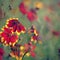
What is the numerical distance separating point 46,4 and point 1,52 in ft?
1.62

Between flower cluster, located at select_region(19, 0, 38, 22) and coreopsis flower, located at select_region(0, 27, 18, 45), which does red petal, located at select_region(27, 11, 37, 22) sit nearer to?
flower cluster, located at select_region(19, 0, 38, 22)

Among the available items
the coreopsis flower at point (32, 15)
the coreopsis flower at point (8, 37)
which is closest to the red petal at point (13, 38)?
the coreopsis flower at point (8, 37)

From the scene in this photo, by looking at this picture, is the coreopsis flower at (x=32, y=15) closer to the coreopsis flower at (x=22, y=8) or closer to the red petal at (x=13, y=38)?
the coreopsis flower at (x=22, y=8)

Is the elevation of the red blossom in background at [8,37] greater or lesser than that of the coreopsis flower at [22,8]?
lesser

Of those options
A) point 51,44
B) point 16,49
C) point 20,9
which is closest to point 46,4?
point 20,9

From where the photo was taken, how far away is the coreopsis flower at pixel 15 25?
1491 millimetres

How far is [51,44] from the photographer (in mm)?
1471

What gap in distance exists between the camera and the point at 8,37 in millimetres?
1480

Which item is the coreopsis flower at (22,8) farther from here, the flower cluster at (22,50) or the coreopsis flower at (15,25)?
the flower cluster at (22,50)

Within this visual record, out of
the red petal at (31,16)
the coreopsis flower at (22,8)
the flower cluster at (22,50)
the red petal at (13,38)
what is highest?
the coreopsis flower at (22,8)

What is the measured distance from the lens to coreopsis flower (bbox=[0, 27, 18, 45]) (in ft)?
4.84

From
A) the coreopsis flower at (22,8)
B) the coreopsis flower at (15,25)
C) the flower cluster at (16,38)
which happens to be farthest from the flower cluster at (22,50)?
the coreopsis flower at (22,8)

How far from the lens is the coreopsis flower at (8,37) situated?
148 centimetres

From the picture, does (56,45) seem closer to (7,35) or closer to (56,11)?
(56,11)
